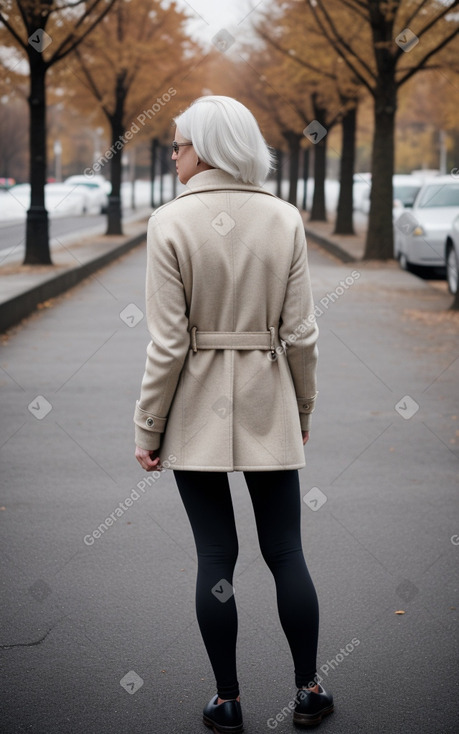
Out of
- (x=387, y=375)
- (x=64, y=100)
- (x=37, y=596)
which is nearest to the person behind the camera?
(x=37, y=596)

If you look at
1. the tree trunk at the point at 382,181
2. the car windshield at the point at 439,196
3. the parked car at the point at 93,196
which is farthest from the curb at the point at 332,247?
the parked car at the point at 93,196

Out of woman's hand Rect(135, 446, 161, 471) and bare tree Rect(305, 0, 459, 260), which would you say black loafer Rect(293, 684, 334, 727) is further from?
bare tree Rect(305, 0, 459, 260)

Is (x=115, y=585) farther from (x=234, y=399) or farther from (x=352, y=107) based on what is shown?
(x=352, y=107)

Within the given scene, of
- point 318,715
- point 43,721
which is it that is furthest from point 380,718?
point 43,721

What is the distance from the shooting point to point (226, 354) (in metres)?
2.99

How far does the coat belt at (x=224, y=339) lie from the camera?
9.82 feet

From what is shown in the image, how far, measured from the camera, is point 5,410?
7672 millimetres

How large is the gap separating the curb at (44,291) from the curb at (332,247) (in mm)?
4523

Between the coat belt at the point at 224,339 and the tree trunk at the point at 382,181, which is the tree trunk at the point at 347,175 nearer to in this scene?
the tree trunk at the point at 382,181

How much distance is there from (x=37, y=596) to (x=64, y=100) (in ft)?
85.9

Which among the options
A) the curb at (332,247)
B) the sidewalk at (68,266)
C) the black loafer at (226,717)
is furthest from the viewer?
the curb at (332,247)

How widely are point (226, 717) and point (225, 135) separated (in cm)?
181

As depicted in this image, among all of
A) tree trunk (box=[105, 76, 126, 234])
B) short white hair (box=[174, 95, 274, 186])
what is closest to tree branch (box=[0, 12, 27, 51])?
tree trunk (box=[105, 76, 126, 234])

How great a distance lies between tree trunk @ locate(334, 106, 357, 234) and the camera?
27.0 metres
